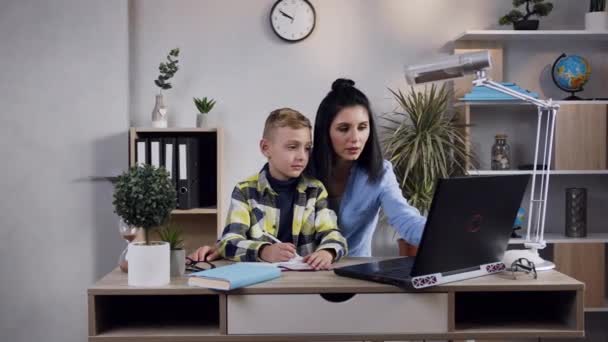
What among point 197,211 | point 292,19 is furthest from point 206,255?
point 292,19

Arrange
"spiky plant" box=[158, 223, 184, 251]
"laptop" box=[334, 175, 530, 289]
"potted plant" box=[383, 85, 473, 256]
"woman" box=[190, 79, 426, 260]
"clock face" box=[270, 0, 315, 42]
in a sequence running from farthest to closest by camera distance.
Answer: "clock face" box=[270, 0, 315, 42] → "potted plant" box=[383, 85, 473, 256] → "woman" box=[190, 79, 426, 260] → "spiky plant" box=[158, 223, 184, 251] → "laptop" box=[334, 175, 530, 289]

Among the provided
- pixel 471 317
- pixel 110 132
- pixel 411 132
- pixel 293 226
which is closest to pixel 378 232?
pixel 411 132

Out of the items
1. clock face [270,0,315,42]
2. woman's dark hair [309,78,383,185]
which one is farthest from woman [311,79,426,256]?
Result: clock face [270,0,315,42]

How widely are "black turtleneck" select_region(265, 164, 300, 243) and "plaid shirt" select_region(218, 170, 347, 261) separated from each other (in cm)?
2

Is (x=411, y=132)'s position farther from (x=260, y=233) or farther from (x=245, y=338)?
(x=245, y=338)

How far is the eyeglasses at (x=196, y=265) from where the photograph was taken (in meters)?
1.95

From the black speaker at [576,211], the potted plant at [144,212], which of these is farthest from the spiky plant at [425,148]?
the potted plant at [144,212]

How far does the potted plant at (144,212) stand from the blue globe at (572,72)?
2.81 metres

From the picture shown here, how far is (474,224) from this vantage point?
5.58 feet

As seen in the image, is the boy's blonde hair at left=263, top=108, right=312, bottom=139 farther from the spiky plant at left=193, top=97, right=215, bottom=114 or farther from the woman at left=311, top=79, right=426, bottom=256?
the spiky plant at left=193, top=97, right=215, bottom=114

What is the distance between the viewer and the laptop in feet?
5.25

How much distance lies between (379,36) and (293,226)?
2151 millimetres

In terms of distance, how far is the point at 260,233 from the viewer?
2.14m

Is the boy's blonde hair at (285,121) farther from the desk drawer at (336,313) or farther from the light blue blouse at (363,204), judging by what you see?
the desk drawer at (336,313)
